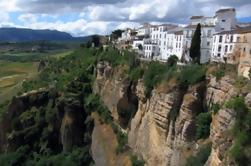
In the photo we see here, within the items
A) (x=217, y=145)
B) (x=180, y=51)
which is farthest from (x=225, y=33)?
(x=217, y=145)

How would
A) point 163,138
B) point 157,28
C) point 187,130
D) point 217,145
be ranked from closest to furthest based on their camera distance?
point 217,145
point 187,130
point 163,138
point 157,28

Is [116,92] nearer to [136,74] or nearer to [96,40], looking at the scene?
[136,74]

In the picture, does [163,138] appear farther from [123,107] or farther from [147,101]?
[123,107]

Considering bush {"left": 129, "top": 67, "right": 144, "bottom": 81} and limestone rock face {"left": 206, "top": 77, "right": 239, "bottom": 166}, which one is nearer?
limestone rock face {"left": 206, "top": 77, "right": 239, "bottom": 166}

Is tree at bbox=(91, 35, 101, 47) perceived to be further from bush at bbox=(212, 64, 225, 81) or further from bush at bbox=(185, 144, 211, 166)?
bush at bbox=(185, 144, 211, 166)

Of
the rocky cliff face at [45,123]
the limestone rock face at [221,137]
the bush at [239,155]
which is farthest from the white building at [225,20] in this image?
the bush at [239,155]

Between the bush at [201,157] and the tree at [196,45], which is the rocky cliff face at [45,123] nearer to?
the tree at [196,45]

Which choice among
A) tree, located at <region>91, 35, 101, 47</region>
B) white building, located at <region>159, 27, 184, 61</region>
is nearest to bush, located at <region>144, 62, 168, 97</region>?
white building, located at <region>159, 27, 184, 61</region>

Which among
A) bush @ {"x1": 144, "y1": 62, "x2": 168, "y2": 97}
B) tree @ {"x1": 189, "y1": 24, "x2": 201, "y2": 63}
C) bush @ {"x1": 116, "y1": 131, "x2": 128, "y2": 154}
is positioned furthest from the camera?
bush @ {"x1": 116, "y1": 131, "x2": 128, "y2": 154}
